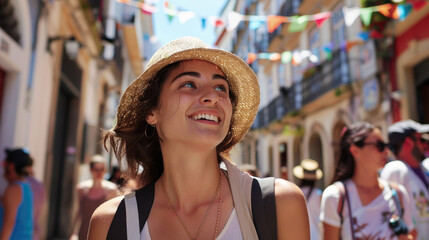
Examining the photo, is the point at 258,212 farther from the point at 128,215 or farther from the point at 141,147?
the point at 141,147

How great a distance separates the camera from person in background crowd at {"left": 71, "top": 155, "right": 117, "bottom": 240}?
15.5 feet

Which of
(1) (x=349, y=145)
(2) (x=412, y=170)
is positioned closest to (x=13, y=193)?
(1) (x=349, y=145)

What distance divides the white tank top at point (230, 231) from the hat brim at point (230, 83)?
25.0 inches

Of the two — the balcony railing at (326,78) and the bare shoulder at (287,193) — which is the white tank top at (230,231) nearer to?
the bare shoulder at (287,193)

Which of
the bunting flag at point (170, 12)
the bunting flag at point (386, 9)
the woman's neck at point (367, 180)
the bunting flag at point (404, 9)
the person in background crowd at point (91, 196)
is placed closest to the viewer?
the woman's neck at point (367, 180)

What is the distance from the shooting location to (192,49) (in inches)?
65.2

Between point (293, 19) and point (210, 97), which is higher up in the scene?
point (293, 19)

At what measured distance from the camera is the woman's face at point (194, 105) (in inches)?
63.0

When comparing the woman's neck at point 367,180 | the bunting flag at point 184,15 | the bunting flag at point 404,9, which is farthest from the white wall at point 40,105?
the bunting flag at point 404,9

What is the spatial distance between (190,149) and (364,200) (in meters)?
1.66

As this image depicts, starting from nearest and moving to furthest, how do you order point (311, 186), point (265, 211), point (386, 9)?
point (265, 211) < point (311, 186) < point (386, 9)

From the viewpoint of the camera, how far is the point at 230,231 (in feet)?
4.83

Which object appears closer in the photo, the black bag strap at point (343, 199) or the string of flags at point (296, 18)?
the black bag strap at point (343, 199)

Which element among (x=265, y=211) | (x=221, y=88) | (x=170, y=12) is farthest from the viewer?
(x=170, y=12)
